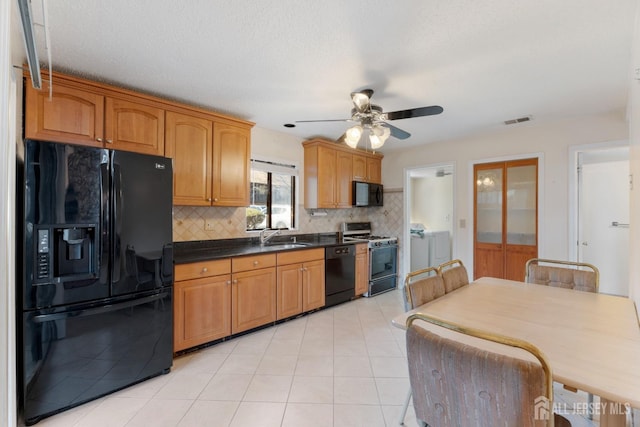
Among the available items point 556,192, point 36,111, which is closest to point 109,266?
point 36,111

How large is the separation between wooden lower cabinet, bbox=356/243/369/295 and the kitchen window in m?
1.01

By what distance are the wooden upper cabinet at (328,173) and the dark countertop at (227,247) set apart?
2.07 ft

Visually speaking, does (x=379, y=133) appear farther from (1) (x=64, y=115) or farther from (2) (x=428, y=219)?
(2) (x=428, y=219)

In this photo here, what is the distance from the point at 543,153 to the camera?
3494 mm

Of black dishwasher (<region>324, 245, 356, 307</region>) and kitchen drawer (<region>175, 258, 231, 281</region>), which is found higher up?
kitchen drawer (<region>175, 258, 231, 281</region>)

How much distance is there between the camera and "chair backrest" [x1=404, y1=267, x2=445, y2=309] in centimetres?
163

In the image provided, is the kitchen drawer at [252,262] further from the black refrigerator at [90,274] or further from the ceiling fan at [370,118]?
the ceiling fan at [370,118]

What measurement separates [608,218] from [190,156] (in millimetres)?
5770

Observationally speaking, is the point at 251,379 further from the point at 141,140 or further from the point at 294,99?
the point at 294,99

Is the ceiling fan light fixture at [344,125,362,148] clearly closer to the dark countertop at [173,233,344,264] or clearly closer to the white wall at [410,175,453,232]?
the dark countertop at [173,233,344,264]

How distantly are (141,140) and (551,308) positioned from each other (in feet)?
10.3

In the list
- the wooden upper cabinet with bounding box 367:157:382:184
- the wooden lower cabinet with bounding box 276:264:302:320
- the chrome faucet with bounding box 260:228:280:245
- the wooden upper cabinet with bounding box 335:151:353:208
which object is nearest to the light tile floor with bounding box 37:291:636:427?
the wooden lower cabinet with bounding box 276:264:302:320

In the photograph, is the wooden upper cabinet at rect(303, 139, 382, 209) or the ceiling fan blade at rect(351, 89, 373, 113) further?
the wooden upper cabinet at rect(303, 139, 382, 209)

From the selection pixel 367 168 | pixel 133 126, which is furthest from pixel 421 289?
pixel 367 168
